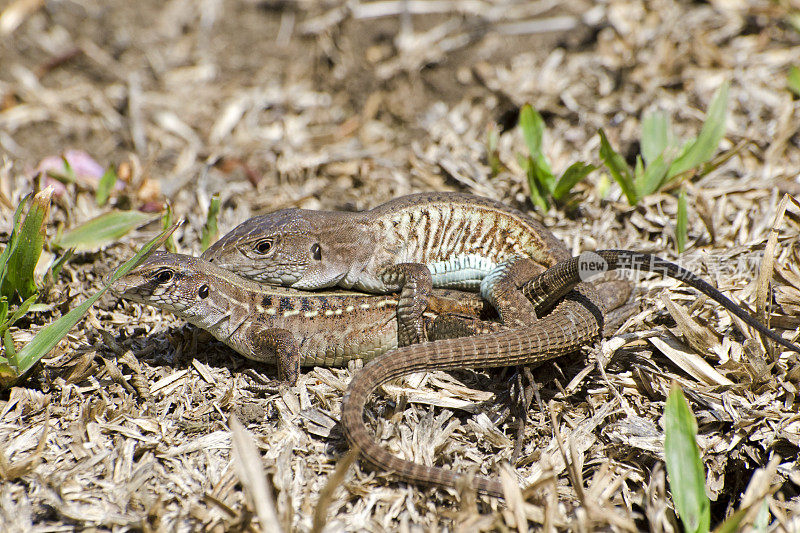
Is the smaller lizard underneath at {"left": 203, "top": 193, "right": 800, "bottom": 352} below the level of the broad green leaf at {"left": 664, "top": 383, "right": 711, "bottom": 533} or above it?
above

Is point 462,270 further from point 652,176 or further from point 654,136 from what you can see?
point 654,136

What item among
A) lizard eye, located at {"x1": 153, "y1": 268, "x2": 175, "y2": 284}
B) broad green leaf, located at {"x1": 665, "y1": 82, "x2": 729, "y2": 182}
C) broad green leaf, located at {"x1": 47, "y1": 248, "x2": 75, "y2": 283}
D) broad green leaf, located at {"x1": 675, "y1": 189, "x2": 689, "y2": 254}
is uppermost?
broad green leaf, located at {"x1": 47, "y1": 248, "x2": 75, "y2": 283}

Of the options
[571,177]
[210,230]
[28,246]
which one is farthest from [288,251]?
[571,177]

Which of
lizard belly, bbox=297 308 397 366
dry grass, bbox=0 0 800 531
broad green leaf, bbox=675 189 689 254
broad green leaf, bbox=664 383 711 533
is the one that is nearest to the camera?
broad green leaf, bbox=664 383 711 533

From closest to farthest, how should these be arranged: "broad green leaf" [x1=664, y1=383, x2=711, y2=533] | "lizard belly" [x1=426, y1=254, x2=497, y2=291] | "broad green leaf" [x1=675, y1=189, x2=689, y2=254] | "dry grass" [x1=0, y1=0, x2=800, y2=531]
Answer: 1. "broad green leaf" [x1=664, y1=383, x2=711, y2=533]
2. "dry grass" [x1=0, y1=0, x2=800, y2=531]
3. "lizard belly" [x1=426, y1=254, x2=497, y2=291]
4. "broad green leaf" [x1=675, y1=189, x2=689, y2=254]

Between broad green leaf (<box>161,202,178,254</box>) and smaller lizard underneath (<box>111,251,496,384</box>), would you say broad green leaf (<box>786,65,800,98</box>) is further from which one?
broad green leaf (<box>161,202,178,254</box>)

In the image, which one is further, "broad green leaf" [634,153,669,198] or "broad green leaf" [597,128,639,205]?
"broad green leaf" [634,153,669,198]

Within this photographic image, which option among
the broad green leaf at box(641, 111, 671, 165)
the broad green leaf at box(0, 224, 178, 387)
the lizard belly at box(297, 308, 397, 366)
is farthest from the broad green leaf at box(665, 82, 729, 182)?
the broad green leaf at box(0, 224, 178, 387)
